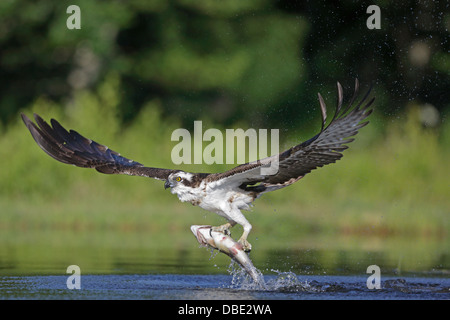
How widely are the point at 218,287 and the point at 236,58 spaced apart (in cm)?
1882

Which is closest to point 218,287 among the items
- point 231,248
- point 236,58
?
point 231,248

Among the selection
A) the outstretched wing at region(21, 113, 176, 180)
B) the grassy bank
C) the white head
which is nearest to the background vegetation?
the grassy bank

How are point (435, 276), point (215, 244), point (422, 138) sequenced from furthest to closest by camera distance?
point (422, 138) → point (435, 276) → point (215, 244)

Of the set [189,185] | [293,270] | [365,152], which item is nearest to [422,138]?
[365,152]

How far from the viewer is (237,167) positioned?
1141 centimetres

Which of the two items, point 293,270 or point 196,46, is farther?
point 196,46

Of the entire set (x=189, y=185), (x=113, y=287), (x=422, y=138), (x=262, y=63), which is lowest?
(x=113, y=287)

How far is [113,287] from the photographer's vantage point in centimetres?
1141

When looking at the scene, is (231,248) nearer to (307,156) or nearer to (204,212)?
(307,156)

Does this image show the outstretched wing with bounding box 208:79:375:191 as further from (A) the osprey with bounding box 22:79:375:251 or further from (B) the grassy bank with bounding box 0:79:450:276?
(B) the grassy bank with bounding box 0:79:450:276

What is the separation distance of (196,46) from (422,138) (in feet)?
36.0

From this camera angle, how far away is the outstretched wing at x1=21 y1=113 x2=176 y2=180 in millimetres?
12914

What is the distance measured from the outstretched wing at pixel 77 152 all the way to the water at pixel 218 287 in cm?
153

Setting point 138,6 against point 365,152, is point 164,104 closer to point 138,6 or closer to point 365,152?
point 138,6
